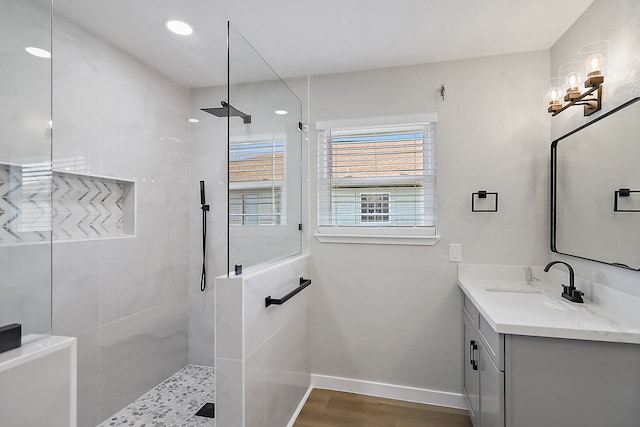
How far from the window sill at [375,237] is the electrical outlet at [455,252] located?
0.39 feet

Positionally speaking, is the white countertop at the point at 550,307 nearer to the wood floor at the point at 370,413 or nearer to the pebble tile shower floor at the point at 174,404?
the wood floor at the point at 370,413

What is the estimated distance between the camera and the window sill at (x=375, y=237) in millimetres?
2389

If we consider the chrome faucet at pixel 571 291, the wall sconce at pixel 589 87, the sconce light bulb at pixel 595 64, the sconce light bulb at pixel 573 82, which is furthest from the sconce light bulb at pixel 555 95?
the chrome faucet at pixel 571 291

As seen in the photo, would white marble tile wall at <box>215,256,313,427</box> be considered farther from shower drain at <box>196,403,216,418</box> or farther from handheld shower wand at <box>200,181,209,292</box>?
handheld shower wand at <box>200,181,209,292</box>

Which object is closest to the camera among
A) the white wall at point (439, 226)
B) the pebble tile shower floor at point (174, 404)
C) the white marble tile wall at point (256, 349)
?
the white marble tile wall at point (256, 349)

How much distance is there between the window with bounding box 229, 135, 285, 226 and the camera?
1629 millimetres

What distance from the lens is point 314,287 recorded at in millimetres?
2609

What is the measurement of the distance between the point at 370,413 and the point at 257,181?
Result: 1.77 metres

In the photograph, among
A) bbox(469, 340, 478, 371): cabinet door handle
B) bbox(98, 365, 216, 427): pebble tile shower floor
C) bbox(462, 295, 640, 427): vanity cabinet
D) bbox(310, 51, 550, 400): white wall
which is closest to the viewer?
bbox(462, 295, 640, 427): vanity cabinet

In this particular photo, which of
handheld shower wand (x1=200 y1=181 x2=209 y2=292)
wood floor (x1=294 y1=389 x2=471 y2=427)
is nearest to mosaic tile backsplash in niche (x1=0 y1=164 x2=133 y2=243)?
handheld shower wand (x1=200 y1=181 x2=209 y2=292)

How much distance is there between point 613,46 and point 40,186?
241 cm

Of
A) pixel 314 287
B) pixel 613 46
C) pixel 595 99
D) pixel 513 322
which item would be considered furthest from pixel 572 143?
pixel 314 287

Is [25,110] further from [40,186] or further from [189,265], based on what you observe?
[189,265]

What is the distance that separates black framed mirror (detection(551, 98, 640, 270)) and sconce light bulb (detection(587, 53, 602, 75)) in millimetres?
221
